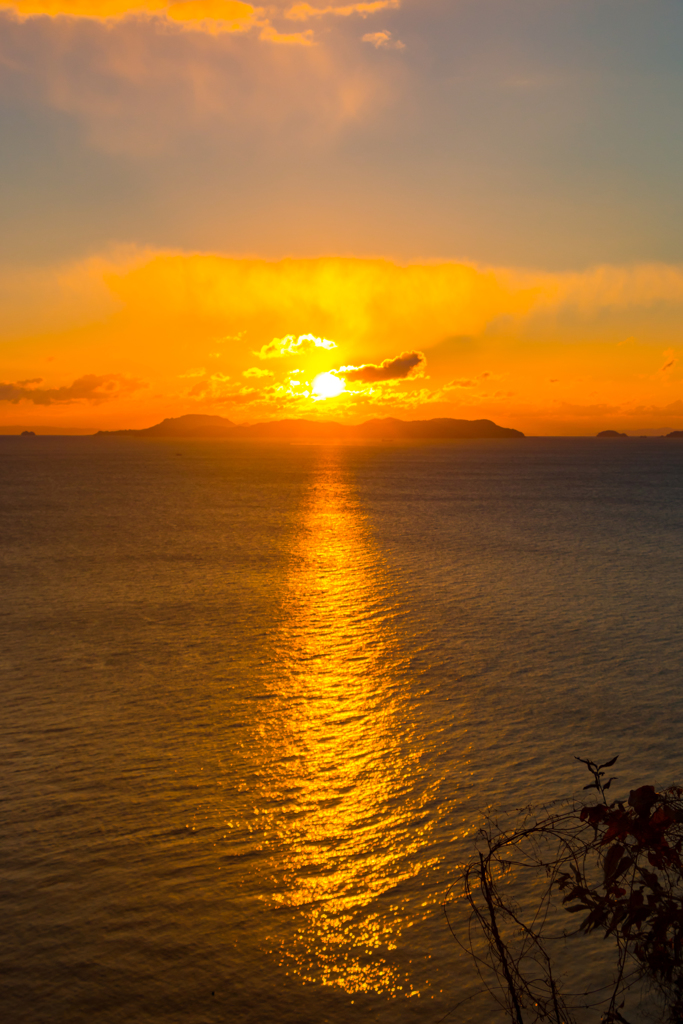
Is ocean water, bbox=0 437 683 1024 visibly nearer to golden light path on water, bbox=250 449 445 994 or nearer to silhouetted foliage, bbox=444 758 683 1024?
golden light path on water, bbox=250 449 445 994

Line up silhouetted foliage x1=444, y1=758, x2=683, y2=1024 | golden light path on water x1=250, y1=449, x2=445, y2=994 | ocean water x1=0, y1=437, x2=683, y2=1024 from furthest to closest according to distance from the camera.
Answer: golden light path on water x1=250, y1=449, x2=445, y2=994 < ocean water x1=0, y1=437, x2=683, y2=1024 < silhouetted foliage x1=444, y1=758, x2=683, y2=1024

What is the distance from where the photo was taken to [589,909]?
26.4 ft

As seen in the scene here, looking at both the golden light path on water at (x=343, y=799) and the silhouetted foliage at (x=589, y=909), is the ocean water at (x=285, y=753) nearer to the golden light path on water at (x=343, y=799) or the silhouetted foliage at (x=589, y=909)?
the golden light path on water at (x=343, y=799)

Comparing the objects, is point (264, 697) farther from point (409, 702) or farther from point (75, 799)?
point (75, 799)

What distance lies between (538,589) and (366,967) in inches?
956

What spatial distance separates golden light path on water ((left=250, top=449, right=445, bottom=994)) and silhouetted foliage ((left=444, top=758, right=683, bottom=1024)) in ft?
3.73

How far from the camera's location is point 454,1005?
873cm

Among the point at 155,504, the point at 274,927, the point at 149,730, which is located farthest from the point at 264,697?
the point at 155,504

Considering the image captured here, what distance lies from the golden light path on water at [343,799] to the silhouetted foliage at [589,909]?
1136mm

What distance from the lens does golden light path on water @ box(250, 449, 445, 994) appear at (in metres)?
9.70

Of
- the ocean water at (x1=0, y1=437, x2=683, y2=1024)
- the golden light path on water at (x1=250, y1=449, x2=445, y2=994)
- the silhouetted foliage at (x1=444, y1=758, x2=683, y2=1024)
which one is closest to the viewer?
the silhouetted foliage at (x1=444, y1=758, x2=683, y2=1024)

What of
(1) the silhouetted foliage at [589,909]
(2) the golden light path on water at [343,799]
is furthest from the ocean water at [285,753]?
(1) the silhouetted foliage at [589,909]

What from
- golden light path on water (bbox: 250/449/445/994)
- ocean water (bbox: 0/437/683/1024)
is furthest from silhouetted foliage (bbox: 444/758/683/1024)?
golden light path on water (bbox: 250/449/445/994)

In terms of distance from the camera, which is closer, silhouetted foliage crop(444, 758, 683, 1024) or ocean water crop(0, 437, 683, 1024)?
silhouetted foliage crop(444, 758, 683, 1024)
